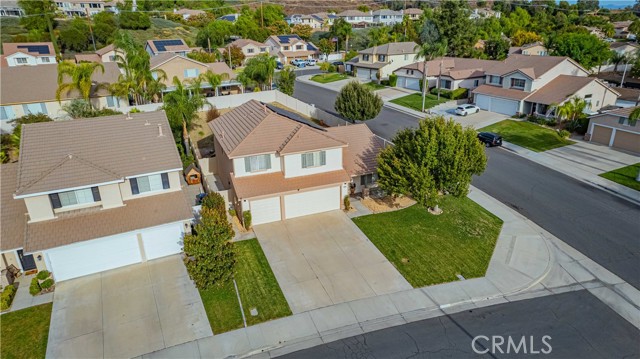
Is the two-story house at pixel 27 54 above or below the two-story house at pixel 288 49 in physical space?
above

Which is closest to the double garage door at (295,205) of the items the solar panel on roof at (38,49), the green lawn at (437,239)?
the green lawn at (437,239)

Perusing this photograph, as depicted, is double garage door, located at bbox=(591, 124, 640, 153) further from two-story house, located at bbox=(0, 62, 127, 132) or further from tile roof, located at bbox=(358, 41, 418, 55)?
two-story house, located at bbox=(0, 62, 127, 132)

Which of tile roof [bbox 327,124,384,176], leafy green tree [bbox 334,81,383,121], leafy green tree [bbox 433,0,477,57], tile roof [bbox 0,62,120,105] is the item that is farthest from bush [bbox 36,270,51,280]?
→ leafy green tree [bbox 433,0,477,57]

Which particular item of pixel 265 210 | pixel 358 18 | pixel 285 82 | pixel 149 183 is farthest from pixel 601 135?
pixel 358 18

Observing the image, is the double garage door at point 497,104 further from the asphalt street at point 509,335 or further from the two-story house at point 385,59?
the asphalt street at point 509,335

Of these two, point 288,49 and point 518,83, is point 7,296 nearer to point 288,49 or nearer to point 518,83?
point 518,83

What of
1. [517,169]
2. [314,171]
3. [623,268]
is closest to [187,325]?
[314,171]
